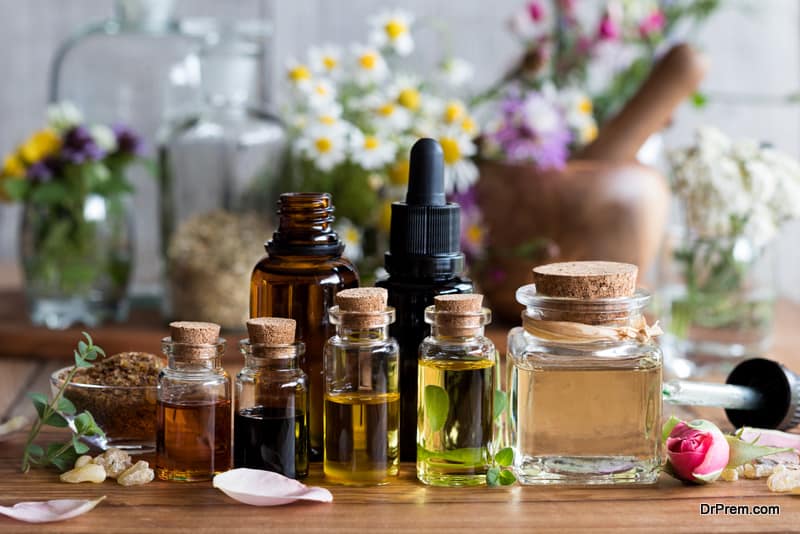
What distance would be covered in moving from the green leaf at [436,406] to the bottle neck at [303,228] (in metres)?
0.14

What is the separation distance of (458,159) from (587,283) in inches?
25.2

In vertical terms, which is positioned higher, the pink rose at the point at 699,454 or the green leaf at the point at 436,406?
the green leaf at the point at 436,406

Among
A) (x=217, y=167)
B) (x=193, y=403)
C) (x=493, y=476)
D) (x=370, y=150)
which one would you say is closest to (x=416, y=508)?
(x=493, y=476)

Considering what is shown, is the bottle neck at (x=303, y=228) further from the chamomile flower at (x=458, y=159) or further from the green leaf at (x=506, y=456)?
the chamomile flower at (x=458, y=159)

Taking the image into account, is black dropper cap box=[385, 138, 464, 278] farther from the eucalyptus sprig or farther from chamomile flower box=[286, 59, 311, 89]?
chamomile flower box=[286, 59, 311, 89]

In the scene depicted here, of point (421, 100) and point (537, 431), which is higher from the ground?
point (421, 100)

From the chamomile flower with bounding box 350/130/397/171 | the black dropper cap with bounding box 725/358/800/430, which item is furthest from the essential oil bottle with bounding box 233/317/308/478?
the chamomile flower with bounding box 350/130/397/171

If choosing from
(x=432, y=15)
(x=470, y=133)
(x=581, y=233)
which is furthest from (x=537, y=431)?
(x=432, y=15)

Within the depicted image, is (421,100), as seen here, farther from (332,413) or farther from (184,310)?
(332,413)

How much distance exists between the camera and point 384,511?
0.75m

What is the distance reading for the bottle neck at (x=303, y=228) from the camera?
0.83m

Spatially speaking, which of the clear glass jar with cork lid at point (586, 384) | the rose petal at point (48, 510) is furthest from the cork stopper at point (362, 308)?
the rose petal at point (48, 510)

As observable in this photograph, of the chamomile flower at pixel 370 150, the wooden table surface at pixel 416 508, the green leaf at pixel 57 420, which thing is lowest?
the wooden table surface at pixel 416 508

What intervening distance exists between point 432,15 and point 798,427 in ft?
4.07
